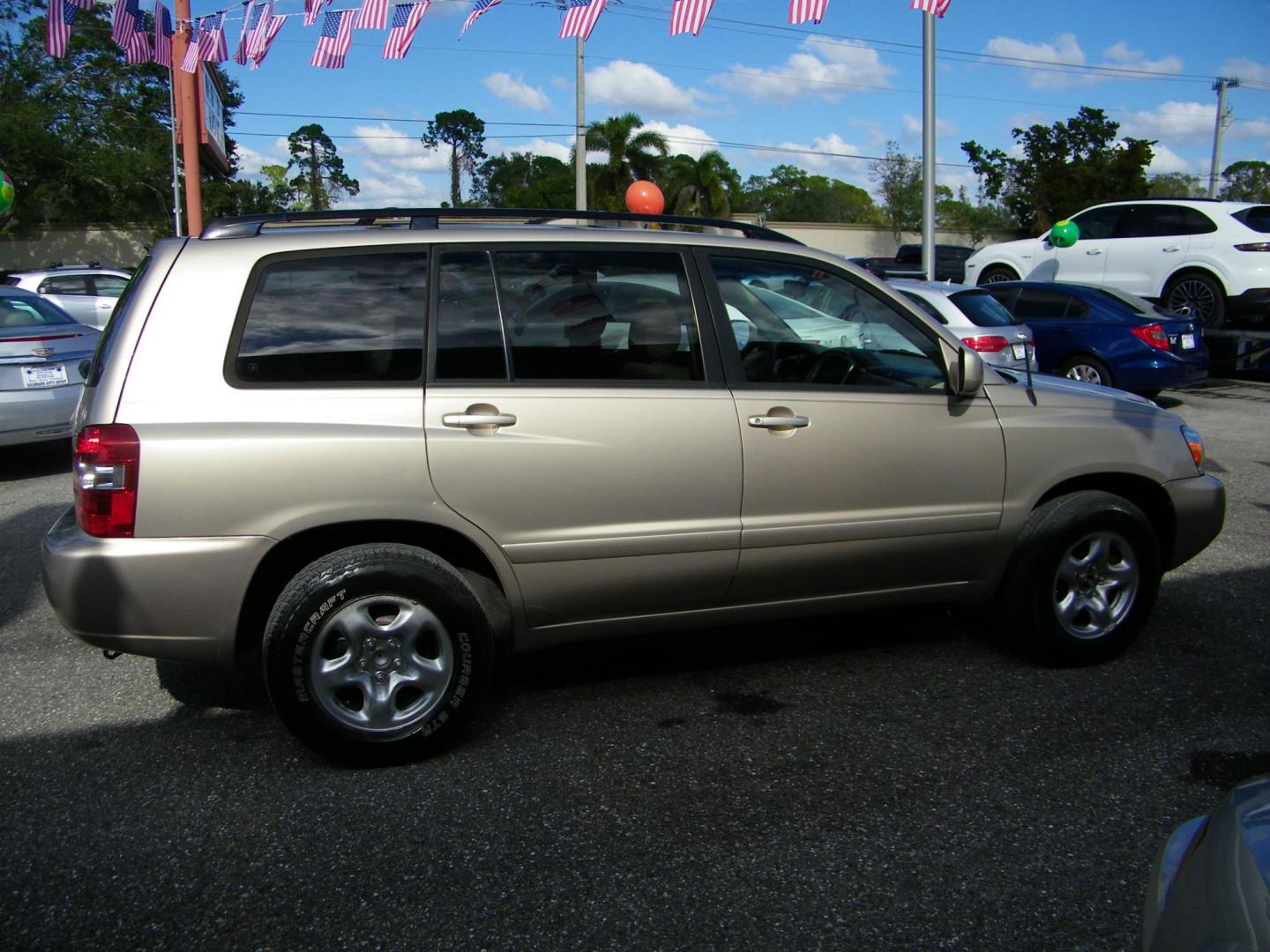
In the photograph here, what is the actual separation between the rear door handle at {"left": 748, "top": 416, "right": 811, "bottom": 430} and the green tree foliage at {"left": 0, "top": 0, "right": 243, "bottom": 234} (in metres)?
41.9

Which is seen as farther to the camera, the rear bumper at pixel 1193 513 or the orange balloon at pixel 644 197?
the orange balloon at pixel 644 197

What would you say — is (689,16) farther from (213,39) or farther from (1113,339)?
(213,39)

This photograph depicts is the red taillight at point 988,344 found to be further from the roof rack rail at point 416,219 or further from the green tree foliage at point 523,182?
the green tree foliage at point 523,182

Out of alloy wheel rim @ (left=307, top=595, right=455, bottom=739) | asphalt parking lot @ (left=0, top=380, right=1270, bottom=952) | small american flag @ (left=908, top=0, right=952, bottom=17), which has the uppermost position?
small american flag @ (left=908, top=0, right=952, bottom=17)

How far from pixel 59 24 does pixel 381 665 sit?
13802mm

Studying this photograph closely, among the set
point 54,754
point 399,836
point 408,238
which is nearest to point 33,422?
point 54,754

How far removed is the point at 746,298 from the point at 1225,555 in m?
3.75

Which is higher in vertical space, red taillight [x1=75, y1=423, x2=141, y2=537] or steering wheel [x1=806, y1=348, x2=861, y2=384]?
steering wheel [x1=806, y1=348, x2=861, y2=384]

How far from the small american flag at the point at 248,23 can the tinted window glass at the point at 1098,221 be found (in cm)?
1101

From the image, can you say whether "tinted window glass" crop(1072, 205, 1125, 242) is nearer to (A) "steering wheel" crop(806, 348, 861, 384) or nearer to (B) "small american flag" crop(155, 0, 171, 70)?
(A) "steering wheel" crop(806, 348, 861, 384)

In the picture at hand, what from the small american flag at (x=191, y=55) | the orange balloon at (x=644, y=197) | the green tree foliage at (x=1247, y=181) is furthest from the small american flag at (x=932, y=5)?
the green tree foliage at (x=1247, y=181)

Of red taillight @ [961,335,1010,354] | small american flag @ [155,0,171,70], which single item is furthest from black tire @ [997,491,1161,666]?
small american flag @ [155,0,171,70]

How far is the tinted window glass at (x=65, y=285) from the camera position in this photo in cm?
1612

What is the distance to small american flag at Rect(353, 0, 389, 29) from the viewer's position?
38.4 ft
